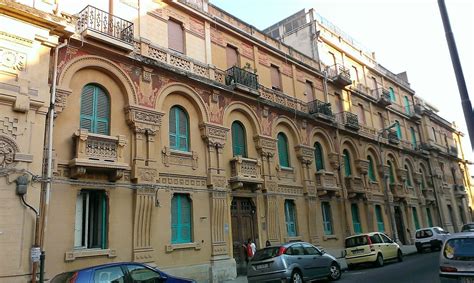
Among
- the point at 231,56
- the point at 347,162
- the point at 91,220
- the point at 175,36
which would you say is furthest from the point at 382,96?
the point at 91,220

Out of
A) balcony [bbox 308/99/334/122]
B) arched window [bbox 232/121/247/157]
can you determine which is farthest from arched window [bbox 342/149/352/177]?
arched window [bbox 232/121/247/157]

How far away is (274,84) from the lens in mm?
22812

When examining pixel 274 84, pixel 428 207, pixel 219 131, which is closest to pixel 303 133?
pixel 274 84

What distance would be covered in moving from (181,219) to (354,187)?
14341mm

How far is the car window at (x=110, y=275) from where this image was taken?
829 centimetres

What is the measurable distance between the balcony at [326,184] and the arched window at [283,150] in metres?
2.41

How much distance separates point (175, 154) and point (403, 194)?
76.5 ft

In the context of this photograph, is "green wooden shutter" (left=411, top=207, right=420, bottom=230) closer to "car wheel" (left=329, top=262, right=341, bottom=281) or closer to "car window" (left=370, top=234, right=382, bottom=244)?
"car window" (left=370, top=234, right=382, bottom=244)

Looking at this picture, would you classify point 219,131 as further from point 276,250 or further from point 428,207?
point 428,207

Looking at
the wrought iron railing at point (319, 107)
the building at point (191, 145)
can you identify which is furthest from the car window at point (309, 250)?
the wrought iron railing at point (319, 107)

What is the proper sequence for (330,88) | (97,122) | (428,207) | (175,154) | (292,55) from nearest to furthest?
(97,122)
(175,154)
(292,55)
(330,88)
(428,207)

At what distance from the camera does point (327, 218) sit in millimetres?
23359

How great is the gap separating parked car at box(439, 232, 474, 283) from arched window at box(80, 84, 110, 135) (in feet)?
37.2

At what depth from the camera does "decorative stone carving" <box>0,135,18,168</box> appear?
35.0 ft
